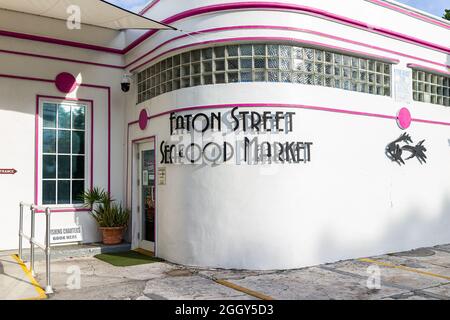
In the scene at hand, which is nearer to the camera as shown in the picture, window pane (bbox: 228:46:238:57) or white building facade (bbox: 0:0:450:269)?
white building facade (bbox: 0:0:450:269)

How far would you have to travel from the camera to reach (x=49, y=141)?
9055 millimetres

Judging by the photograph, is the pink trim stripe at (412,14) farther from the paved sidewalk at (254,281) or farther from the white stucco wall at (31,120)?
the white stucco wall at (31,120)

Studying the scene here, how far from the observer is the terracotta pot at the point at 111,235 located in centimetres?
910

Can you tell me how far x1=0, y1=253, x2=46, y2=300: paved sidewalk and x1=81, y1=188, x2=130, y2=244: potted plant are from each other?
1.86 meters

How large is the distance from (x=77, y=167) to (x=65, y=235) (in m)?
1.43

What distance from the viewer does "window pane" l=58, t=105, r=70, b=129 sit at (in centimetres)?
920

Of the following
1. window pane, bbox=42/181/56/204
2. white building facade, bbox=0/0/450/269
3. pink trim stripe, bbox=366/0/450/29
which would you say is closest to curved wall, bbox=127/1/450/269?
white building facade, bbox=0/0/450/269

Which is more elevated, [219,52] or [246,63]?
[219,52]

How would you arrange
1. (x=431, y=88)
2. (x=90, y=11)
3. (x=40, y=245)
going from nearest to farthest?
(x=40, y=245), (x=90, y=11), (x=431, y=88)

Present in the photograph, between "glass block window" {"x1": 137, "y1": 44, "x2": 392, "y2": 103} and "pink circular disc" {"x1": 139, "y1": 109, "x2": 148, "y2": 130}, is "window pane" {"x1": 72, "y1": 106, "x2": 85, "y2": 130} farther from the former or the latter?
"glass block window" {"x1": 137, "y1": 44, "x2": 392, "y2": 103}

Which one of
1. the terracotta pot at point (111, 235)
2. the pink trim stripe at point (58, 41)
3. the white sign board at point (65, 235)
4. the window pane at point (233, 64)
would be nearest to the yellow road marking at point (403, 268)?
the window pane at point (233, 64)

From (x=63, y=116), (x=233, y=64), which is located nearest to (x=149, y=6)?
(x=233, y=64)

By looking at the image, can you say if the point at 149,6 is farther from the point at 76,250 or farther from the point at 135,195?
the point at 76,250
